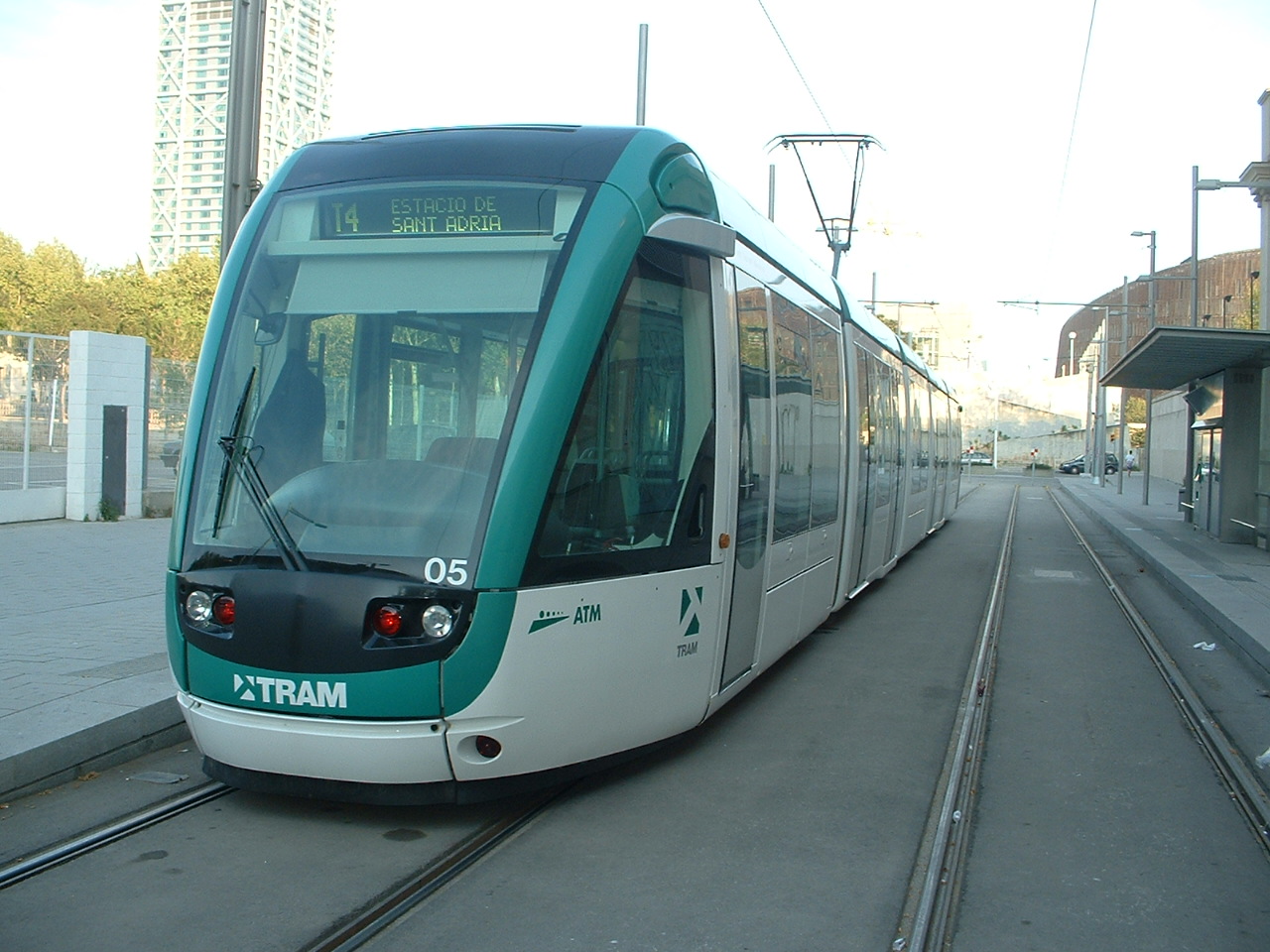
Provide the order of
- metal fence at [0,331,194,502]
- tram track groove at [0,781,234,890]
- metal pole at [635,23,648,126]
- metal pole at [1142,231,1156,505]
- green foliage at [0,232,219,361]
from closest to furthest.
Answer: tram track groove at [0,781,234,890] < metal pole at [635,23,648,126] < metal fence at [0,331,194,502] < metal pole at [1142,231,1156,505] < green foliage at [0,232,219,361]

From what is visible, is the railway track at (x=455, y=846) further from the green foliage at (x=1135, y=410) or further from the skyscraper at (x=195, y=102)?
the skyscraper at (x=195, y=102)

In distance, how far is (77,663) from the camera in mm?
7547

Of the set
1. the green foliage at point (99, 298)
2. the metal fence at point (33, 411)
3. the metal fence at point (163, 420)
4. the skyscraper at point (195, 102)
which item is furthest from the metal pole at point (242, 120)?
the skyscraper at point (195, 102)

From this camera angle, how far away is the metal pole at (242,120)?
349 inches

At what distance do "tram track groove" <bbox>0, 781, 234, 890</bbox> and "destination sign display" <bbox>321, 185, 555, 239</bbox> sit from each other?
8.53 ft

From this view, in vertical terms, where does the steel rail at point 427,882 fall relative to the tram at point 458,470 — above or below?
below

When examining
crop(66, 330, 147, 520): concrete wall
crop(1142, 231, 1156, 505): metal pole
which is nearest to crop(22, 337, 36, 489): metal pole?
crop(66, 330, 147, 520): concrete wall

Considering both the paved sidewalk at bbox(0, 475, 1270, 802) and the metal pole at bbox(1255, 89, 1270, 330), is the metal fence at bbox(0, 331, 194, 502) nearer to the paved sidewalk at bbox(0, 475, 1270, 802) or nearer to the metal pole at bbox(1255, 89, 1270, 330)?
the paved sidewalk at bbox(0, 475, 1270, 802)

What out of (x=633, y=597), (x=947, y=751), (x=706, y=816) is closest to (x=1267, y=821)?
(x=947, y=751)

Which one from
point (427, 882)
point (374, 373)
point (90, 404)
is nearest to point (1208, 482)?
point (90, 404)

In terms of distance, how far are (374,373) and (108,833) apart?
7.16 feet

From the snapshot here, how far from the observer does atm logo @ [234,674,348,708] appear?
493 cm

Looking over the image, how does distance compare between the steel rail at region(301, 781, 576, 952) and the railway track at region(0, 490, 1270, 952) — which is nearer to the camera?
the steel rail at region(301, 781, 576, 952)

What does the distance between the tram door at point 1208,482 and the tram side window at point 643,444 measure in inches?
736
